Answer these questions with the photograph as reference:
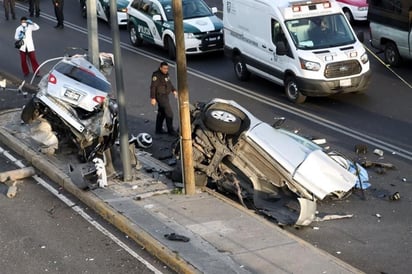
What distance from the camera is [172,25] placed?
878 inches

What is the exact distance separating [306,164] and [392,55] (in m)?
10.2

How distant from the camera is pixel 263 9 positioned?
59.5 ft

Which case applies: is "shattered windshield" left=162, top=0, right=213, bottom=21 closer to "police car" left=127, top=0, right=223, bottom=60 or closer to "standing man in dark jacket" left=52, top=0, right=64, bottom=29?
"police car" left=127, top=0, right=223, bottom=60

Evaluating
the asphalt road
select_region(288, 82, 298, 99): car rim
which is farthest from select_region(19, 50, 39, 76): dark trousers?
select_region(288, 82, 298, 99): car rim

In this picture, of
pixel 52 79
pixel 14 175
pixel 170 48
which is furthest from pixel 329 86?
pixel 14 175

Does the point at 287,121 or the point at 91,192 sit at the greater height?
the point at 91,192

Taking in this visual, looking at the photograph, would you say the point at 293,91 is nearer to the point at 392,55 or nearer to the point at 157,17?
the point at 392,55

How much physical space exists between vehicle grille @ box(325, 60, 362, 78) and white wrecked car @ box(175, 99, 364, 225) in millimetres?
5380

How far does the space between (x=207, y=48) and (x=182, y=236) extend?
41.9 feet

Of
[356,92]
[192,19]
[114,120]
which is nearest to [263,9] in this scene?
[356,92]

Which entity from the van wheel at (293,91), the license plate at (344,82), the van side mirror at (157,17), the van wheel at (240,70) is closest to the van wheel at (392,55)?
the license plate at (344,82)

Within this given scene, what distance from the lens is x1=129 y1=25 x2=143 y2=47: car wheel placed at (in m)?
24.4

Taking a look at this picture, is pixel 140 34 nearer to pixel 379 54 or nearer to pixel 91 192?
pixel 379 54

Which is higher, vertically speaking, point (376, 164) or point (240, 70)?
point (376, 164)
